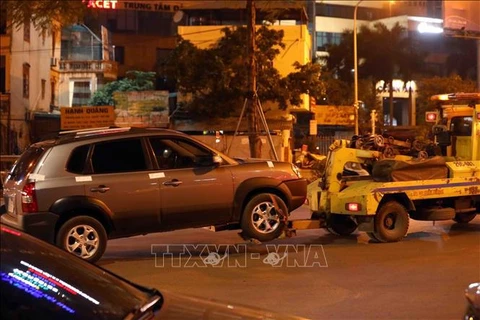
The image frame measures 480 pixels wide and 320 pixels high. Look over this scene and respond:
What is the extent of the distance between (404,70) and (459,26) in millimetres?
22947

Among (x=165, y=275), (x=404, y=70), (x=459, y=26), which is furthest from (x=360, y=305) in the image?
(x=404, y=70)

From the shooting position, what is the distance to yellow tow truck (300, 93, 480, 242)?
34.1 ft

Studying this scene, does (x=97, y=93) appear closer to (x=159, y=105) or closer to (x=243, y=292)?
(x=159, y=105)

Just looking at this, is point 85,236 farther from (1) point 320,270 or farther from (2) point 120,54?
(2) point 120,54

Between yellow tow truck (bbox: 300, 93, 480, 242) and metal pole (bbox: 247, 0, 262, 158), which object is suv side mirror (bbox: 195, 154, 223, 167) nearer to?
yellow tow truck (bbox: 300, 93, 480, 242)

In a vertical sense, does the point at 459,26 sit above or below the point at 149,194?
above

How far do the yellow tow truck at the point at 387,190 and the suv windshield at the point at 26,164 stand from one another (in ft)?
13.2

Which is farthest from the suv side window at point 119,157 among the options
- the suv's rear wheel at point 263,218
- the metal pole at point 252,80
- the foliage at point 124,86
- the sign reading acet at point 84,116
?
the foliage at point 124,86

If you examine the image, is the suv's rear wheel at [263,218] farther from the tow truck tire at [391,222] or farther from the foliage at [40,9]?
the foliage at [40,9]

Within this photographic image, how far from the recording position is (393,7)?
73375 millimetres

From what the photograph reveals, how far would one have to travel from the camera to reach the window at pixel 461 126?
12.0 meters

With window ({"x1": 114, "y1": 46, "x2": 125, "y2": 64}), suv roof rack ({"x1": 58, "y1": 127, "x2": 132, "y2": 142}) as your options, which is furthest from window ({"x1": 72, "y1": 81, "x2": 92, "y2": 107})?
suv roof rack ({"x1": 58, "y1": 127, "x2": 132, "y2": 142})

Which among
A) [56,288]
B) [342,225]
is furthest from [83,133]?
[56,288]

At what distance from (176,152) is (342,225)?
3.73 metres
